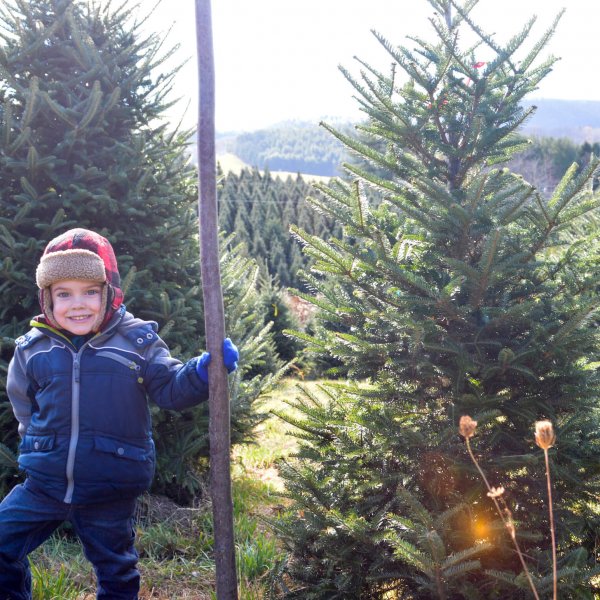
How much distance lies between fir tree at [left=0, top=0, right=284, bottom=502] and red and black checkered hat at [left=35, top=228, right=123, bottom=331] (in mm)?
1043

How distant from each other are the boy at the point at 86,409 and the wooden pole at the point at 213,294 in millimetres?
81

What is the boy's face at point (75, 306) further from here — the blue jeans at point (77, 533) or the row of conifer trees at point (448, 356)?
the row of conifer trees at point (448, 356)

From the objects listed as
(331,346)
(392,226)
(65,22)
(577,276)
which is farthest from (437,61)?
(65,22)

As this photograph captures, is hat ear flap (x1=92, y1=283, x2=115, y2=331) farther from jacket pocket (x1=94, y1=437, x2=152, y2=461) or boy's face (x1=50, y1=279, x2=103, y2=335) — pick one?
jacket pocket (x1=94, y1=437, x2=152, y2=461)

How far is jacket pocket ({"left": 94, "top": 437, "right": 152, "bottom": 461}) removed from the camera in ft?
8.34

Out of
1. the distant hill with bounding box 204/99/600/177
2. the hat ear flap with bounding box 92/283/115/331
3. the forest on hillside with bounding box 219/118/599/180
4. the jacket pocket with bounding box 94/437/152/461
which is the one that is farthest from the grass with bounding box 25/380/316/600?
the distant hill with bounding box 204/99/600/177

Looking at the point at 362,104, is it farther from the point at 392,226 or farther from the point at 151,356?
the point at 151,356

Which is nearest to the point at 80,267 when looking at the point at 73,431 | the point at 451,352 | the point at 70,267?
the point at 70,267

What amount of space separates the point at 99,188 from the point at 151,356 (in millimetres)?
1858

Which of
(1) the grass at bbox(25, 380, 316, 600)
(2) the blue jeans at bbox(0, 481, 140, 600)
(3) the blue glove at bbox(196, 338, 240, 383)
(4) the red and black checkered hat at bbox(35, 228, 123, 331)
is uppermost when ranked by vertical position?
(4) the red and black checkered hat at bbox(35, 228, 123, 331)

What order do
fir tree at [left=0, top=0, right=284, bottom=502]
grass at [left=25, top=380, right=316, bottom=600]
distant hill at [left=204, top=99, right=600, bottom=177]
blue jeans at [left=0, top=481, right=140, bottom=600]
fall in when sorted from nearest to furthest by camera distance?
1. blue jeans at [left=0, top=481, right=140, bottom=600]
2. grass at [left=25, top=380, right=316, bottom=600]
3. fir tree at [left=0, top=0, right=284, bottom=502]
4. distant hill at [left=204, top=99, right=600, bottom=177]

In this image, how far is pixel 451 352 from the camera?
274 centimetres

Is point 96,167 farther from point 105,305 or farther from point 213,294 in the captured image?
point 213,294

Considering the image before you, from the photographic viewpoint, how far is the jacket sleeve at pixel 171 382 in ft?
8.34
